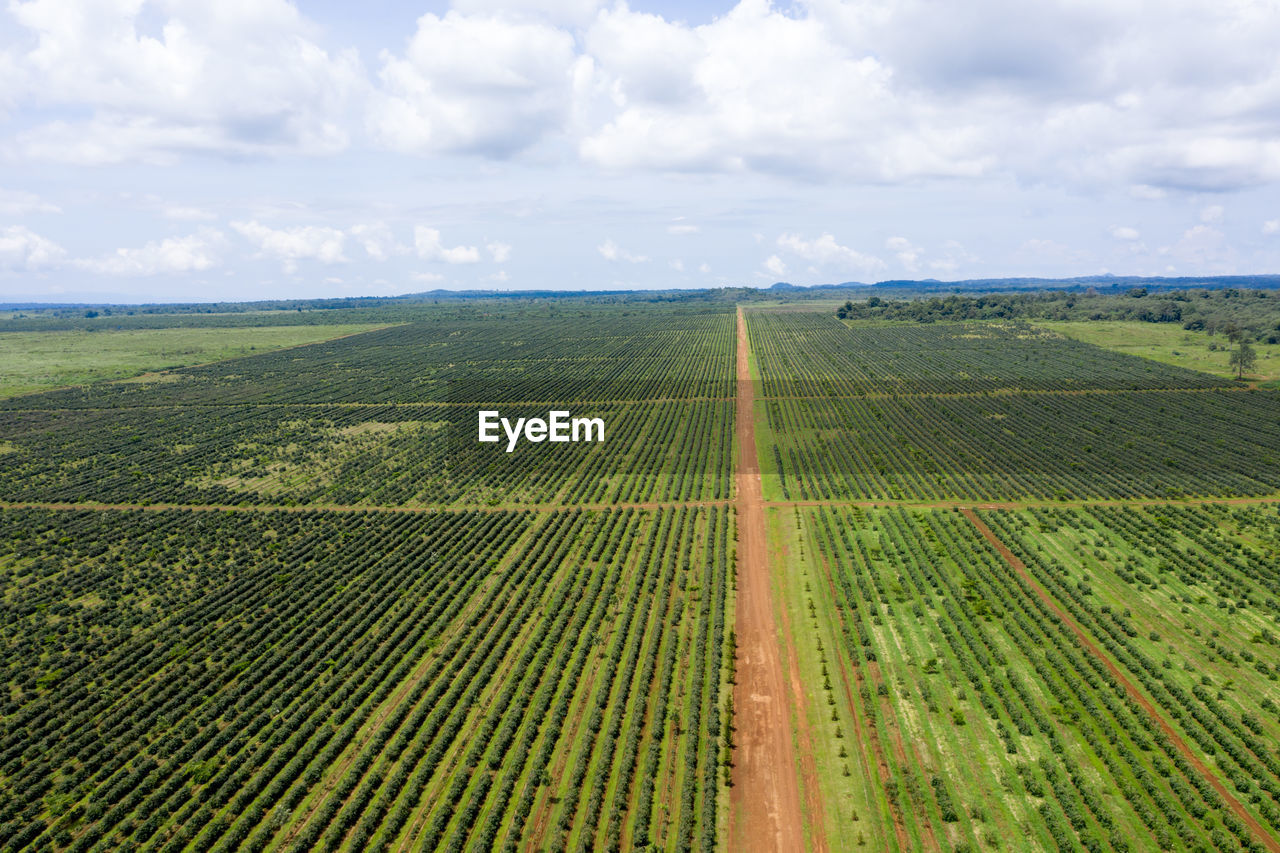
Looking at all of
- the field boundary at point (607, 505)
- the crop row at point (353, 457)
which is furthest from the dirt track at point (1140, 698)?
the crop row at point (353, 457)

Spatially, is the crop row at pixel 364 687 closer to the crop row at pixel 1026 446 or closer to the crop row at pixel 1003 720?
the crop row at pixel 1003 720

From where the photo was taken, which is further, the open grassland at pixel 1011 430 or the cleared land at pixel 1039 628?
the open grassland at pixel 1011 430

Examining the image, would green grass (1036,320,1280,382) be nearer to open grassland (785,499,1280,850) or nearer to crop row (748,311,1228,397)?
crop row (748,311,1228,397)

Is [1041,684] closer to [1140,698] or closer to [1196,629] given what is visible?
[1140,698]

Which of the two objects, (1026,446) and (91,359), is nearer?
(1026,446)

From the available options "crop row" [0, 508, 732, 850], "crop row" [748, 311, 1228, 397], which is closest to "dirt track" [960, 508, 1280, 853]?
"crop row" [0, 508, 732, 850]

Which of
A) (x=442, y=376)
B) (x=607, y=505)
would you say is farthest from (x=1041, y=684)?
(x=442, y=376)
